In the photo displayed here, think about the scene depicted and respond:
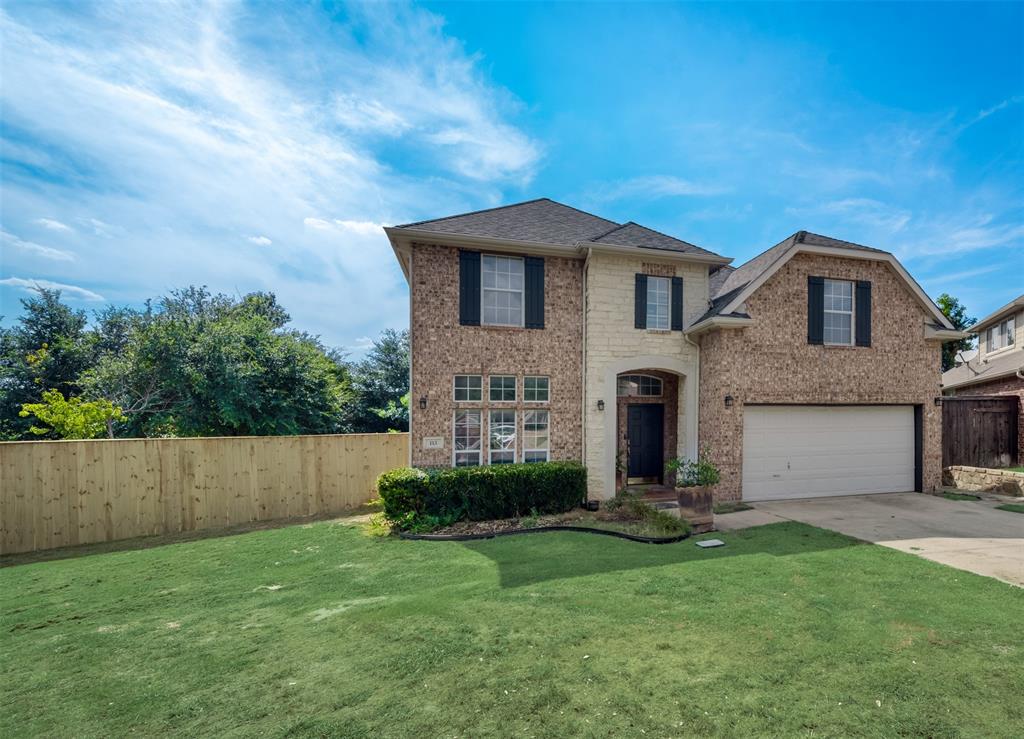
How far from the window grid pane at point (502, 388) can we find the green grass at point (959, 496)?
10.6 meters

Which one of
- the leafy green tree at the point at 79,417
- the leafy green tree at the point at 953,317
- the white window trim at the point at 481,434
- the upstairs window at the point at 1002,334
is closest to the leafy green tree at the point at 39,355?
the leafy green tree at the point at 79,417

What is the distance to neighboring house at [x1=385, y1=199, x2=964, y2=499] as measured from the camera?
9875mm

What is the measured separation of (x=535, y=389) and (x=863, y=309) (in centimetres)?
861

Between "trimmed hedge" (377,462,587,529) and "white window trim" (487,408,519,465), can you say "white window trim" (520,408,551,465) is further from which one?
"trimmed hedge" (377,462,587,529)

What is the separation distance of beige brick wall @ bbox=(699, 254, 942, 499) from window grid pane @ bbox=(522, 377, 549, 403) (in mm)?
3953

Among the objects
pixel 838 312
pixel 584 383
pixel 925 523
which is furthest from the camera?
pixel 838 312

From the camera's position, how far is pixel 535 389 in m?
10.3

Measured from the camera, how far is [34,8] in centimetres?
616

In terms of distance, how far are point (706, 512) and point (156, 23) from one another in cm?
1184

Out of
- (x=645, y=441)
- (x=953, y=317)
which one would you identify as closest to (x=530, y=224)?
(x=645, y=441)

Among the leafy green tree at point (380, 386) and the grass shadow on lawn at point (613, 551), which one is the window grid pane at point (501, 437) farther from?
the leafy green tree at point (380, 386)

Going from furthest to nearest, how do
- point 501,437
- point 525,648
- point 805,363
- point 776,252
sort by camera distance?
point 776,252 < point 805,363 < point 501,437 < point 525,648

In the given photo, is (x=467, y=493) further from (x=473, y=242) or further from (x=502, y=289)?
(x=473, y=242)

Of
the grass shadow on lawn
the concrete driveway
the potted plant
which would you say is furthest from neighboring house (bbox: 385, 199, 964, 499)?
the grass shadow on lawn
